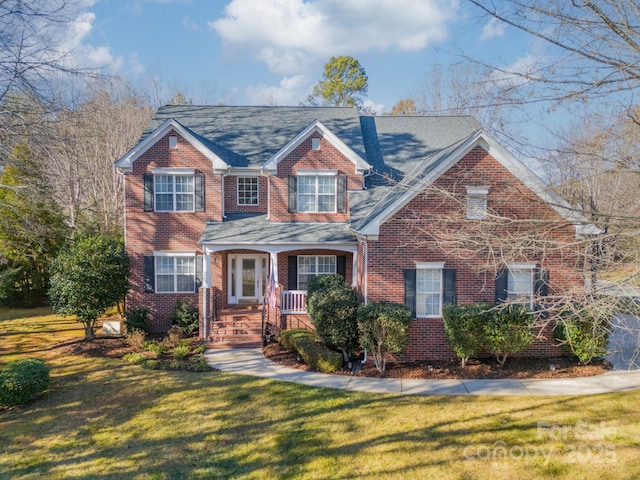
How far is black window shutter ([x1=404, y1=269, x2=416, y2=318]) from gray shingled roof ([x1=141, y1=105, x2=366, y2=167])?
6209 millimetres

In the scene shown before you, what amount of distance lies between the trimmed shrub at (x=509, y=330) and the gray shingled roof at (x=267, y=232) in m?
5.18

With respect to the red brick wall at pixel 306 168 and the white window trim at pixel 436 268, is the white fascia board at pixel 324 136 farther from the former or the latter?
the white window trim at pixel 436 268

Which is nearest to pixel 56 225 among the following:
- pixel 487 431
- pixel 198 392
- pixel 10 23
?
pixel 10 23

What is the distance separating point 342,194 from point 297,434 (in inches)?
389

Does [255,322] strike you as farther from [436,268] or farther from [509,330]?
[509,330]

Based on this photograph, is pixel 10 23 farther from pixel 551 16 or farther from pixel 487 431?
pixel 487 431

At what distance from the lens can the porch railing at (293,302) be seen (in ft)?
47.6

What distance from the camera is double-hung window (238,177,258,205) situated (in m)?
16.5

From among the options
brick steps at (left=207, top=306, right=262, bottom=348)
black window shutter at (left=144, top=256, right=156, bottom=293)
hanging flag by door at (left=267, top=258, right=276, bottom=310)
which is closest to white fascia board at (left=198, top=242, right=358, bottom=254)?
hanging flag by door at (left=267, top=258, right=276, bottom=310)

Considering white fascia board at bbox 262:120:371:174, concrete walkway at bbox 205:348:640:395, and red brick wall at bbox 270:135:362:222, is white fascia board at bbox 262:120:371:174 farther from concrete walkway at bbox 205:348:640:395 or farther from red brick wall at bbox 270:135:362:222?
concrete walkway at bbox 205:348:640:395

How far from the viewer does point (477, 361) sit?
38.6 ft

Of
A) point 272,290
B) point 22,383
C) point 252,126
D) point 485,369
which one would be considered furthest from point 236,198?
point 485,369

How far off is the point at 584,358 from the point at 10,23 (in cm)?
1598

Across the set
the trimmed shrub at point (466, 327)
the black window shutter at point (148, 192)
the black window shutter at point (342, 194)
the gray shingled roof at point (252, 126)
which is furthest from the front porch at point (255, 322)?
the gray shingled roof at point (252, 126)
